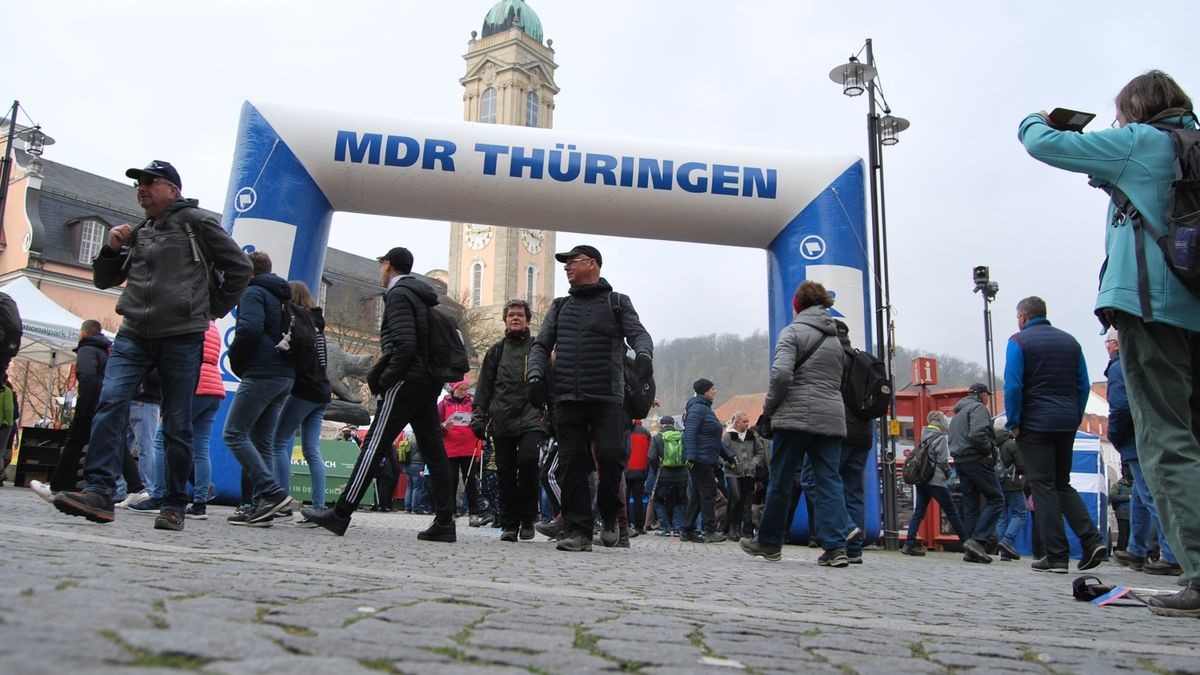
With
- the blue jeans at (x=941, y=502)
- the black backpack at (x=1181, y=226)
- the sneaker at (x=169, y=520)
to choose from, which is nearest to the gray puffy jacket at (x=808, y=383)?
the black backpack at (x=1181, y=226)

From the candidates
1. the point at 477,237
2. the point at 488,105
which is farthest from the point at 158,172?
the point at 488,105

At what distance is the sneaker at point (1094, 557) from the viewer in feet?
21.6

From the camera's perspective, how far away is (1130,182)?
3.85m

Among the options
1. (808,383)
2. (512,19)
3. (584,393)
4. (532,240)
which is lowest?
(584,393)

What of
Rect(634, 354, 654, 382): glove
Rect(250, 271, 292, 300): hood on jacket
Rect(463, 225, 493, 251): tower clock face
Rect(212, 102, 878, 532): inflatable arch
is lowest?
Rect(634, 354, 654, 382): glove

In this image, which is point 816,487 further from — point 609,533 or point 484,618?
point 484,618

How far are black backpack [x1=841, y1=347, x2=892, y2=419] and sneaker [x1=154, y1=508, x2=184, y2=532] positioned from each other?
4.71 m

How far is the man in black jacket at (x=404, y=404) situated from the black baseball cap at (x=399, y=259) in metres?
0.17

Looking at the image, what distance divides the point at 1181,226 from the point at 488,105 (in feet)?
249

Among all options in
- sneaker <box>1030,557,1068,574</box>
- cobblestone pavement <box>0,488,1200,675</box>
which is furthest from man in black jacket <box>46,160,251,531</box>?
sneaker <box>1030,557,1068,574</box>

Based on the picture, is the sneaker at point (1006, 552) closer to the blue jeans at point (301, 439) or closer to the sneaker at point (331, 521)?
the sneaker at point (331, 521)

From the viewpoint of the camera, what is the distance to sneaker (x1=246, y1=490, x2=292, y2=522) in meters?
6.73

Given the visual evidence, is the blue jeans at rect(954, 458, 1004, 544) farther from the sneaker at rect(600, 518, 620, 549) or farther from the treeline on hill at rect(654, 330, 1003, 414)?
the treeline on hill at rect(654, 330, 1003, 414)

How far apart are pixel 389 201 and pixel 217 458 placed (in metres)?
3.35
